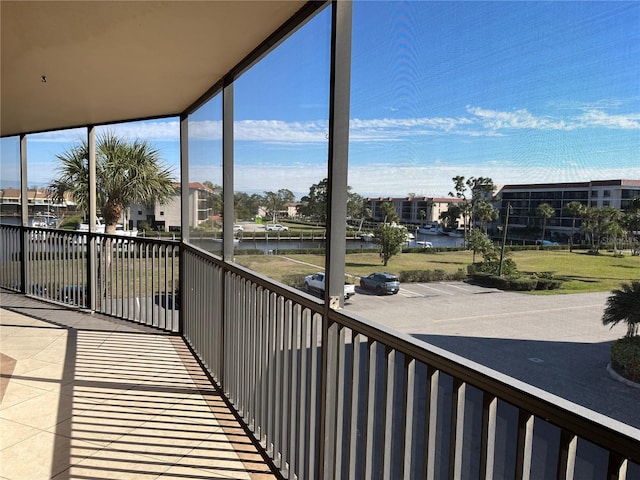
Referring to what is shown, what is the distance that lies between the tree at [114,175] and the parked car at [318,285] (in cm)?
403

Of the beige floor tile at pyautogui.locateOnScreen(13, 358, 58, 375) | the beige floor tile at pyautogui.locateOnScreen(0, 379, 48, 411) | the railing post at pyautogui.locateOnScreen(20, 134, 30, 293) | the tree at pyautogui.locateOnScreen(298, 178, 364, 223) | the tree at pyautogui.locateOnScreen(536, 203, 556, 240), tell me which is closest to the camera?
the tree at pyautogui.locateOnScreen(536, 203, 556, 240)

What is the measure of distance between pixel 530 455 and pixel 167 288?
14.7 ft

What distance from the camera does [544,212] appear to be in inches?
28.5

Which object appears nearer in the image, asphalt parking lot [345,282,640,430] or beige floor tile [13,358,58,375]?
asphalt parking lot [345,282,640,430]

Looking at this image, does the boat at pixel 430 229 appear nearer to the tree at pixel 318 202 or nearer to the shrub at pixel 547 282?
the shrub at pixel 547 282

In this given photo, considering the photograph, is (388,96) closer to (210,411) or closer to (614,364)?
(614,364)

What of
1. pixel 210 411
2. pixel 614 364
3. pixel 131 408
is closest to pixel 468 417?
pixel 614 364

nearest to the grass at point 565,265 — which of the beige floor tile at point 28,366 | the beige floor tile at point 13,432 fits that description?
the beige floor tile at point 13,432

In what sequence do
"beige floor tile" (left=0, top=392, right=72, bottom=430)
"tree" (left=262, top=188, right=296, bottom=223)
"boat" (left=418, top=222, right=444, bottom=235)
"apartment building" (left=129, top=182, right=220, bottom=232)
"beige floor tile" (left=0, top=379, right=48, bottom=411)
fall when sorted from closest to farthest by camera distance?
"boat" (left=418, top=222, right=444, bottom=235)
"tree" (left=262, top=188, right=296, bottom=223)
"beige floor tile" (left=0, top=392, right=72, bottom=430)
"beige floor tile" (left=0, top=379, right=48, bottom=411)
"apartment building" (left=129, top=182, right=220, bottom=232)

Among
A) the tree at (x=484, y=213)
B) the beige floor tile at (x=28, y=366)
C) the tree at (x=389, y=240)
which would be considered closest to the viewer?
the tree at (x=484, y=213)

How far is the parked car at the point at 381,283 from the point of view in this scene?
3.72ft

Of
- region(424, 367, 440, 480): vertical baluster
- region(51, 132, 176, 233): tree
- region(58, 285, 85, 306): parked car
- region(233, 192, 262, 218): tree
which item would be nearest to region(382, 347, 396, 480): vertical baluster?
region(424, 367, 440, 480): vertical baluster

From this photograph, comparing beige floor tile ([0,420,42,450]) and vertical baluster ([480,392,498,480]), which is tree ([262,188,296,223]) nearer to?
vertical baluster ([480,392,498,480])

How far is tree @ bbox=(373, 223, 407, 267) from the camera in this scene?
111 cm
